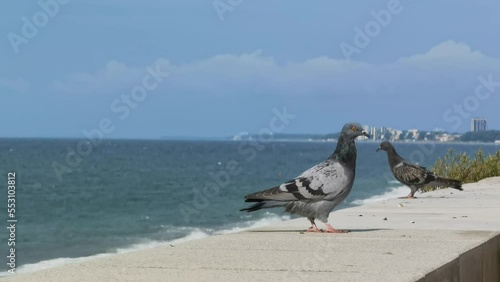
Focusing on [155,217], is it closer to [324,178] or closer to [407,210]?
[407,210]

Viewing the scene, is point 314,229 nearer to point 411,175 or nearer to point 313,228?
point 313,228

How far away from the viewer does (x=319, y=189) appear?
27.2 feet

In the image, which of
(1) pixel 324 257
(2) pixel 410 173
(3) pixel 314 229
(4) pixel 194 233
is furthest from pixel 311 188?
(4) pixel 194 233

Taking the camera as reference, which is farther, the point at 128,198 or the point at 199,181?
the point at 199,181

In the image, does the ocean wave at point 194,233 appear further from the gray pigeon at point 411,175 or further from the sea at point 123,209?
the gray pigeon at point 411,175

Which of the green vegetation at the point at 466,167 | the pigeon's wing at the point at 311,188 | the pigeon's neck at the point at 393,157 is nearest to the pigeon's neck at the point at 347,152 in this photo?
the pigeon's wing at the point at 311,188

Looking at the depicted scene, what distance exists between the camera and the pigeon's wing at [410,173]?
1436cm

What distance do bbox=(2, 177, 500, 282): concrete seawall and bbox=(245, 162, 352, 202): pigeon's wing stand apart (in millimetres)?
361

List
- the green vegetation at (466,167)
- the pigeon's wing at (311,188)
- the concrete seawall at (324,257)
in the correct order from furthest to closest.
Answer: the green vegetation at (466,167) < the pigeon's wing at (311,188) < the concrete seawall at (324,257)

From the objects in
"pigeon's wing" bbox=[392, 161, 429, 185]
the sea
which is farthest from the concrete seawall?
the sea

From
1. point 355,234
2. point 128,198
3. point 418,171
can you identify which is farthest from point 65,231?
point 355,234

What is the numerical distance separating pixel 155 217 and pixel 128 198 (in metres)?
13.8

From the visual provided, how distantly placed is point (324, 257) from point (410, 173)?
7947mm

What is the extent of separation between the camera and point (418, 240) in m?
7.89
